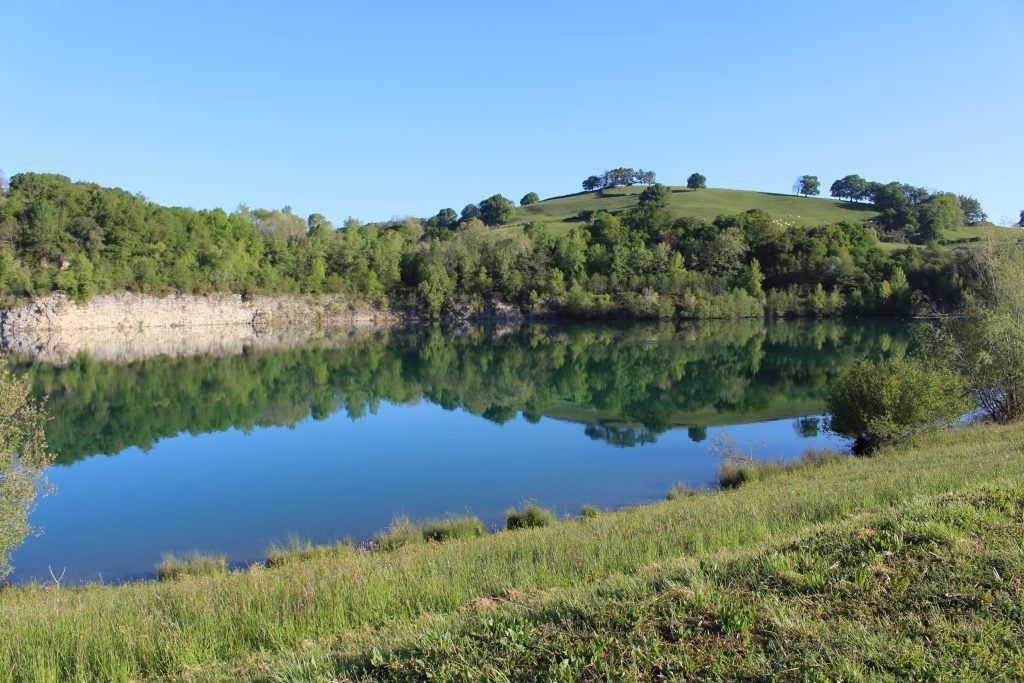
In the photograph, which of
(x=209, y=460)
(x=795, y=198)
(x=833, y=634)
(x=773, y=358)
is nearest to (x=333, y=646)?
(x=833, y=634)

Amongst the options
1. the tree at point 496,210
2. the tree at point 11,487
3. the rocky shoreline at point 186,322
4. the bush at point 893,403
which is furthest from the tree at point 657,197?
the tree at point 11,487

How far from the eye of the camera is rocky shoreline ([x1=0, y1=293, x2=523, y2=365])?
67.7 m

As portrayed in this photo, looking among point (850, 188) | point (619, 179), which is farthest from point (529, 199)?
point (850, 188)

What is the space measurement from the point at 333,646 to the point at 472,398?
33.0m

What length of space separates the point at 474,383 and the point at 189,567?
31.5 metres

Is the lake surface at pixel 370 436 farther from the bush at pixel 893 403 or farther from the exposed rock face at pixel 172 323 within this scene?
the exposed rock face at pixel 172 323

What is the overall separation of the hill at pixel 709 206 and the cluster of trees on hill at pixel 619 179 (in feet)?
28.4

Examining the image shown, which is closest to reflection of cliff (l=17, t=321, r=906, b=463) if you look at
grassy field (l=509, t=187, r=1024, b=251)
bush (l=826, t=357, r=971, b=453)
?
bush (l=826, t=357, r=971, b=453)

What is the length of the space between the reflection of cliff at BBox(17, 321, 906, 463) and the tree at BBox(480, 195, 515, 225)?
8481 cm

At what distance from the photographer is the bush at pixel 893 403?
18.5 m

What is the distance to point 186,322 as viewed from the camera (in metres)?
91.5

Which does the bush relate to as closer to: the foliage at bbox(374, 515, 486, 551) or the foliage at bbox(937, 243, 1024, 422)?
the foliage at bbox(937, 243, 1024, 422)

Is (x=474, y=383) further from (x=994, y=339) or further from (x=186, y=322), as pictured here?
(x=186, y=322)

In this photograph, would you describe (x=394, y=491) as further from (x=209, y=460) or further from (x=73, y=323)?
(x=73, y=323)
